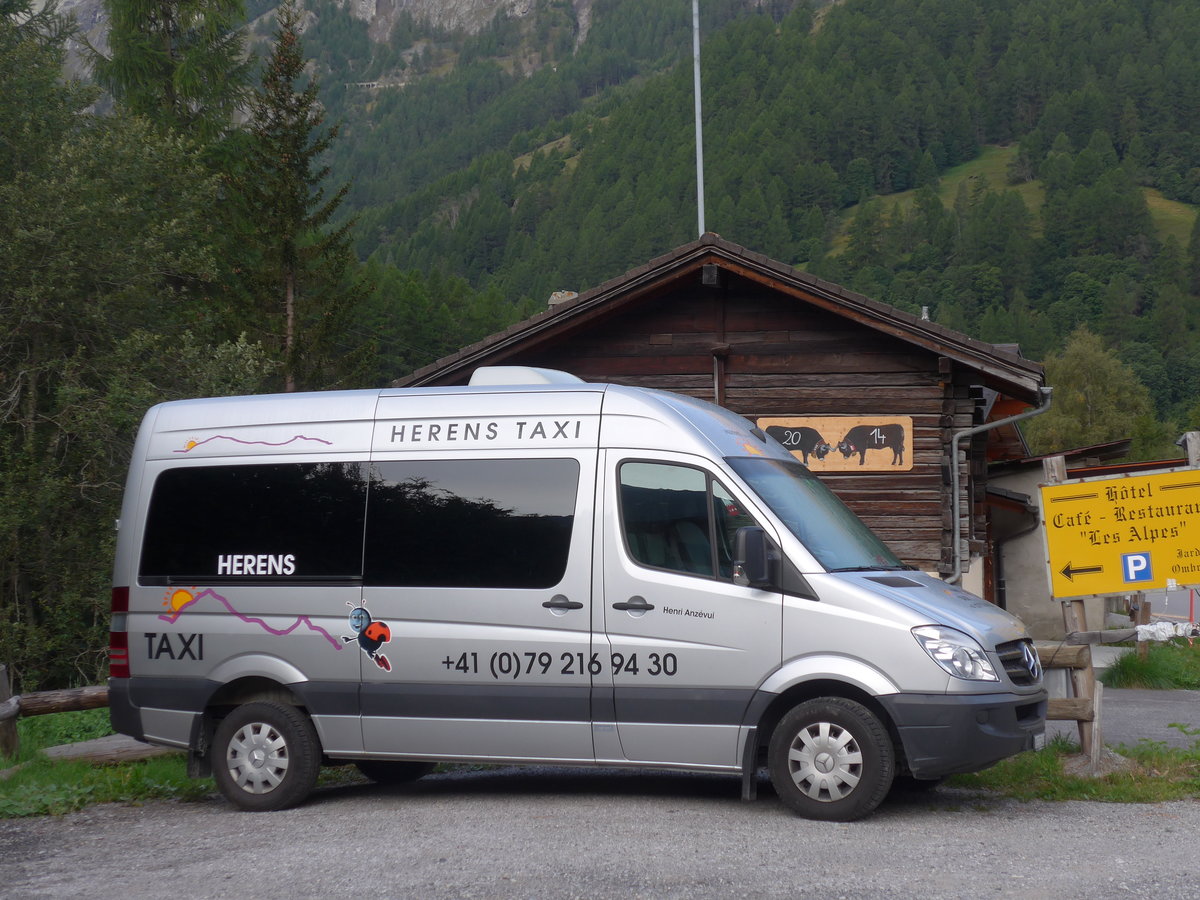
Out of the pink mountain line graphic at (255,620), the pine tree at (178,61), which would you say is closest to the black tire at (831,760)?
the pink mountain line graphic at (255,620)

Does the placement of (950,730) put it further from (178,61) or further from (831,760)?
(178,61)

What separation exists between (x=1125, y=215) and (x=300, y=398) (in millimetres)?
137096

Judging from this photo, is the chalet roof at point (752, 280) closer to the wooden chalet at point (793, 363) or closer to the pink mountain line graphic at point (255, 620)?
the wooden chalet at point (793, 363)

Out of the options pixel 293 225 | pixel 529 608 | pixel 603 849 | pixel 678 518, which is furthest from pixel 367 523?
pixel 293 225

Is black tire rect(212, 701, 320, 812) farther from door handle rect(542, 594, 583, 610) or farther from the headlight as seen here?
the headlight

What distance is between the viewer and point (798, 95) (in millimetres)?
164500

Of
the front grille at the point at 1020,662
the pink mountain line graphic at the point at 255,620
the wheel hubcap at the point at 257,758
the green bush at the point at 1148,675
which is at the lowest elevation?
the wheel hubcap at the point at 257,758

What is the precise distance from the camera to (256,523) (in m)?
8.38

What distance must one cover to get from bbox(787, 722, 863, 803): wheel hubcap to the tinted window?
2933 millimetres

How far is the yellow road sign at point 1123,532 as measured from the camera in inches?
424

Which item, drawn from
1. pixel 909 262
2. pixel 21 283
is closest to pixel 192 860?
pixel 21 283

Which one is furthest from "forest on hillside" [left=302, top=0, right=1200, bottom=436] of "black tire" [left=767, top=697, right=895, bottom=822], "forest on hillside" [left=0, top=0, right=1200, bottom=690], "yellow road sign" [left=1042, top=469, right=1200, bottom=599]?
"black tire" [left=767, top=697, right=895, bottom=822]

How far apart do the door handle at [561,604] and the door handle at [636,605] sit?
0.91 feet

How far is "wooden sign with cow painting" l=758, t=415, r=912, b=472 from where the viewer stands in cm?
1532
